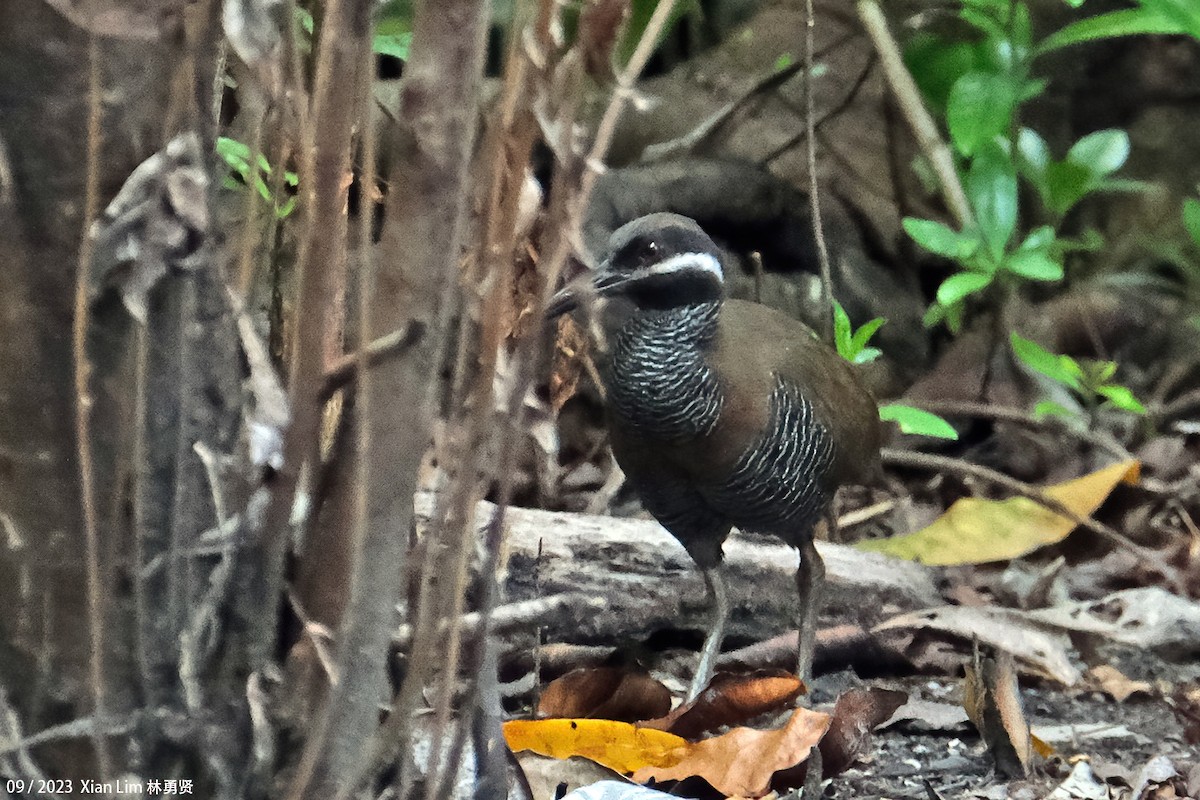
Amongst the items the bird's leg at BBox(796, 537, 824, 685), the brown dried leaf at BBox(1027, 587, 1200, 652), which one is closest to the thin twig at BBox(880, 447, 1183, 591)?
the brown dried leaf at BBox(1027, 587, 1200, 652)

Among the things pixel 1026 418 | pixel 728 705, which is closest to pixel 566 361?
pixel 728 705

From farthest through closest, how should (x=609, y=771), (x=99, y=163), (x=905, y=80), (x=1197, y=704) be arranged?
(x=905, y=80), (x=1197, y=704), (x=609, y=771), (x=99, y=163)

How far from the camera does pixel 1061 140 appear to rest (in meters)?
5.58

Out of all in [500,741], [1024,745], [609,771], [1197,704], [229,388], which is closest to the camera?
[229,388]

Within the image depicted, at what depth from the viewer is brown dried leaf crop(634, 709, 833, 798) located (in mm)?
→ 2021

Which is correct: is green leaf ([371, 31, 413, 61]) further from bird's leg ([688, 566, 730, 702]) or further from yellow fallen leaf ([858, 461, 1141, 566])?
yellow fallen leaf ([858, 461, 1141, 566])

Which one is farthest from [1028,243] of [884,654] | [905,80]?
[884,654]

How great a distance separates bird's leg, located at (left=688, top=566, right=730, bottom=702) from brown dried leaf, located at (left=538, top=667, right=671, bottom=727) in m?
0.21

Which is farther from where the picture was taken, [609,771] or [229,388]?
[609,771]

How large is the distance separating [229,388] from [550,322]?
1.14 meters

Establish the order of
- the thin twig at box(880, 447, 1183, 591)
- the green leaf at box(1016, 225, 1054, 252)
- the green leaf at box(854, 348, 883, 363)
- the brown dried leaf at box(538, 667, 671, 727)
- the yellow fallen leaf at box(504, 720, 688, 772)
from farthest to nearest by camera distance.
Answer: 1. the green leaf at box(1016, 225, 1054, 252)
2. the thin twig at box(880, 447, 1183, 591)
3. the green leaf at box(854, 348, 883, 363)
4. the brown dried leaf at box(538, 667, 671, 727)
5. the yellow fallen leaf at box(504, 720, 688, 772)

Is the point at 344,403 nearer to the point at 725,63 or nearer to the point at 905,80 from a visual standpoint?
the point at 905,80

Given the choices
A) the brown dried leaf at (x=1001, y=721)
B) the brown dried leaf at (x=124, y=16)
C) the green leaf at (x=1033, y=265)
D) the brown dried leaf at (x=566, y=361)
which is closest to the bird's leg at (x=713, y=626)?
the brown dried leaf at (x=1001, y=721)

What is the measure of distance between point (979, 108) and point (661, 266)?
1.71 m
